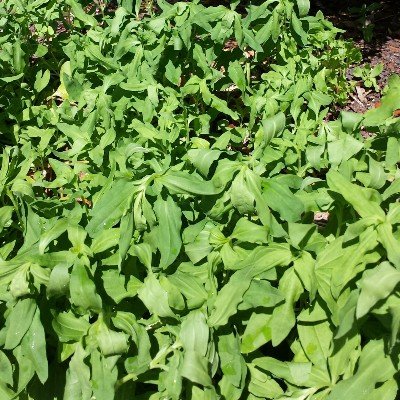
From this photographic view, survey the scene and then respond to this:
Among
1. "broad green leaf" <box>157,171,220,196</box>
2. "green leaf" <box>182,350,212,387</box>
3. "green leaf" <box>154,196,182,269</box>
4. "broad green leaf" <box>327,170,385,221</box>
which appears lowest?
"green leaf" <box>182,350,212,387</box>

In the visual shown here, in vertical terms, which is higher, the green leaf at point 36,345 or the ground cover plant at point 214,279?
the ground cover plant at point 214,279

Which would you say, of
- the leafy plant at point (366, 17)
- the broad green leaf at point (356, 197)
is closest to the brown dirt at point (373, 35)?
the leafy plant at point (366, 17)

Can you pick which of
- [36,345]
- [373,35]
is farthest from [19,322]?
[373,35]

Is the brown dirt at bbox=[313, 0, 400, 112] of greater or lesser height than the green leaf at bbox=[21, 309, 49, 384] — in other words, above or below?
above

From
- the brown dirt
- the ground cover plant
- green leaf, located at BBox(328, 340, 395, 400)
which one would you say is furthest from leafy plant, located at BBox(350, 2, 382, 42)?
green leaf, located at BBox(328, 340, 395, 400)

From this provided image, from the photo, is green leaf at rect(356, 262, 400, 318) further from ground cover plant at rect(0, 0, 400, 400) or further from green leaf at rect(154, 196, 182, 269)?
green leaf at rect(154, 196, 182, 269)

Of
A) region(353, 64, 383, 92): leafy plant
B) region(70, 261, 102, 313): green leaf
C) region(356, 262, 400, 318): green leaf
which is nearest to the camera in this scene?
region(356, 262, 400, 318): green leaf

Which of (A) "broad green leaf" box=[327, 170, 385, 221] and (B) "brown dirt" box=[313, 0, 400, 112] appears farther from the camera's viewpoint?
(B) "brown dirt" box=[313, 0, 400, 112]

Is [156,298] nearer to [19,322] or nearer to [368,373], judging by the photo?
[19,322]

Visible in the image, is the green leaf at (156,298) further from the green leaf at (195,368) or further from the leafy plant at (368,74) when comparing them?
→ the leafy plant at (368,74)

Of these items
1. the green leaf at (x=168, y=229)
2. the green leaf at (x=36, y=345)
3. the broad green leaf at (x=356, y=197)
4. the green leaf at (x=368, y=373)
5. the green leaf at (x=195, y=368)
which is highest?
the broad green leaf at (x=356, y=197)

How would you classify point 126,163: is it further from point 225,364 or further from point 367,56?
point 367,56

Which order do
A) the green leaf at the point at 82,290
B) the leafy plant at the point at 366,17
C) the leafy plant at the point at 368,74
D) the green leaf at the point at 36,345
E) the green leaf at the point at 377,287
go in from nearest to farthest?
the green leaf at the point at 377,287 < the green leaf at the point at 82,290 < the green leaf at the point at 36,345 < the leafy plant at the point at 368,74 < the leafy plant at the point at 366,17

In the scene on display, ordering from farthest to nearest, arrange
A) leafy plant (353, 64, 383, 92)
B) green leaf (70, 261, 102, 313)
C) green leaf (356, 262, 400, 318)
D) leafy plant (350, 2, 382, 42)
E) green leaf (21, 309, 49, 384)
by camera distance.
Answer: leafy plant (350, 2, 382, 42) < leafy plant (353, 64, 383, 92) < green leaf (21, 309, 49, 384) < green leaf (70, 261, 102, 313) < green leaf (356, 262, 400, 318)
